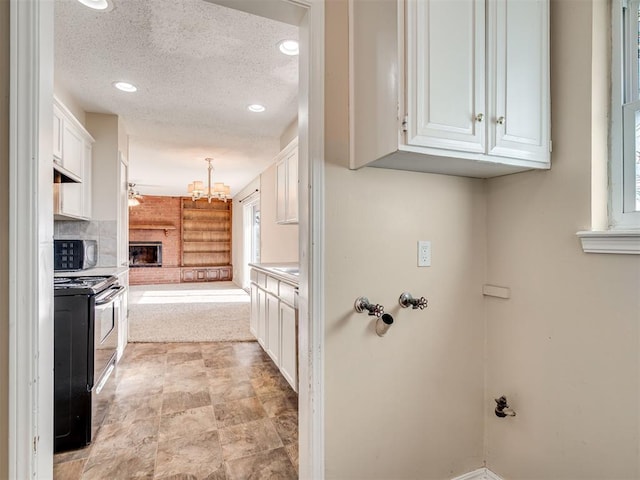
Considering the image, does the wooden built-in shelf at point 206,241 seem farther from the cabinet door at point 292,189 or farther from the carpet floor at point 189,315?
the cabinet door at point 292,189

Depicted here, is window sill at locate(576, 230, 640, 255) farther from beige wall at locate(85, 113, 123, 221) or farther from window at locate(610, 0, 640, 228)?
beige wall at locate(85, 113, 123, 221)

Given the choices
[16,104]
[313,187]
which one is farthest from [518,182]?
[16,104]

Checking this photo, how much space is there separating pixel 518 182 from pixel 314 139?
0.92m

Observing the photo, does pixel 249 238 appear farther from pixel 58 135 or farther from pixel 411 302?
pixel 411 302

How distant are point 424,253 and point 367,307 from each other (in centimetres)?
37

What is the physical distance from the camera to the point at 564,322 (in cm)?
135

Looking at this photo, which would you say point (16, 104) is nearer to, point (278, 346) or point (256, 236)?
point (278, 346)

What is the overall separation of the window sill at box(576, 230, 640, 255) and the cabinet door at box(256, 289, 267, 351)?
257 centimetres

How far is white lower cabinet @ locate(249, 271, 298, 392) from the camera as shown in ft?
8.00

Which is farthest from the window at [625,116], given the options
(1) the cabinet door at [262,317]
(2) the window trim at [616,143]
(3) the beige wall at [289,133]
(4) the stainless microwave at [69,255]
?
(4) the stainless microwave at [69,255]

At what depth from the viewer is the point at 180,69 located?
2629 millimetres

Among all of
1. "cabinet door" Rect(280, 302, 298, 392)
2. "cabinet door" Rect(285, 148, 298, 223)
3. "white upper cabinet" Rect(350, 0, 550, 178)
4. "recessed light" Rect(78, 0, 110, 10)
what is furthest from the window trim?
"recessed light" Rect(78, 0, 110, 10)

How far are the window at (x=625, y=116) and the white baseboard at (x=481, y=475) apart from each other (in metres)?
1.26

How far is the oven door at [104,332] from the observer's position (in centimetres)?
207
